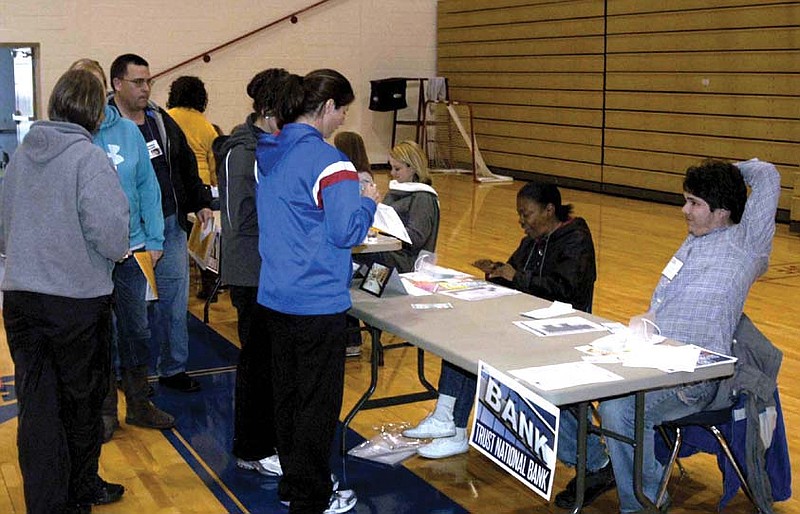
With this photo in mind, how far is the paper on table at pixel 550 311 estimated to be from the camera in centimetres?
324

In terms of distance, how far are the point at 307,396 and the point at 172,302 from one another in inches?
68.6

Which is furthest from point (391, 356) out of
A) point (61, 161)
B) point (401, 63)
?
point (401, 63)

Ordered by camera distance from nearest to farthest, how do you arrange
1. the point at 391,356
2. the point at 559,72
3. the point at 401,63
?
the point at 391,356 < the point at 559,72 < the point at 401,63

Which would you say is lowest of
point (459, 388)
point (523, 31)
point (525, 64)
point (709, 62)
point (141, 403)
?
point (141, 403)

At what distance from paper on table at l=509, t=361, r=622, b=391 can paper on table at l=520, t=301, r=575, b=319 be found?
0.53 metres

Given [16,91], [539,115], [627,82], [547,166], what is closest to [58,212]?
[627,82]

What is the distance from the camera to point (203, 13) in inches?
520

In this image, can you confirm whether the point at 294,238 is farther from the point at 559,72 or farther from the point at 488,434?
the point at 559,72

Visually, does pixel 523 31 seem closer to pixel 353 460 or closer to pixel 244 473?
pixel 353 460

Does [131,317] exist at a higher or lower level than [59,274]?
lower

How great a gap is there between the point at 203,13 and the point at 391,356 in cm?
922

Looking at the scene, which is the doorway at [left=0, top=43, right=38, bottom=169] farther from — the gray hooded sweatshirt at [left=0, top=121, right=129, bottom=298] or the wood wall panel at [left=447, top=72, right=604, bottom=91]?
the gray hooded sweatshirt at [left=0, top=121, right=129, bottom=298]

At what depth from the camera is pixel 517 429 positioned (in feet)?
8.41

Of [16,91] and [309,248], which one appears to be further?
[16,91]
